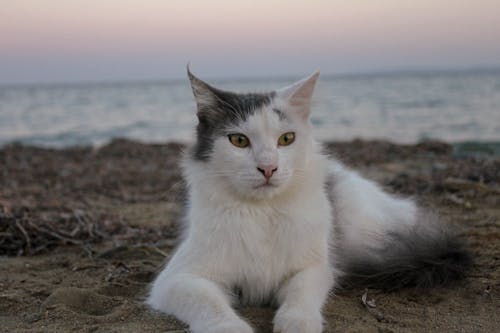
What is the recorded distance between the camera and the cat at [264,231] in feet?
7.34

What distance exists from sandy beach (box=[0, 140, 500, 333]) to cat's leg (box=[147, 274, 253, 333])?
7cm

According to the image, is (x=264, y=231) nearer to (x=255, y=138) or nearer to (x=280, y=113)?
(x=255, y=138)

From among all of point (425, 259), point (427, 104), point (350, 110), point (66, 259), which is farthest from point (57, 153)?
point (427, 104)

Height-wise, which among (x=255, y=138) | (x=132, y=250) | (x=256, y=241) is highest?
(x=255, y=138)

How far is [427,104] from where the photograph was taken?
2009 centimetres

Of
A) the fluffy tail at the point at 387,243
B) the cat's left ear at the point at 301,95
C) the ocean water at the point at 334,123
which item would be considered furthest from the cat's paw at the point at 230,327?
the ocean water at the point at 334,123

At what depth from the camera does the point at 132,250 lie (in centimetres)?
368

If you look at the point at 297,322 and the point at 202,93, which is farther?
the point at 202,93

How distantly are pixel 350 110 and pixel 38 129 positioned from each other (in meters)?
12.1

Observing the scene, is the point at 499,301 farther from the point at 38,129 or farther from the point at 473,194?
the point at 38,129

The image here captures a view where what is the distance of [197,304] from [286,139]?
892 millimetres

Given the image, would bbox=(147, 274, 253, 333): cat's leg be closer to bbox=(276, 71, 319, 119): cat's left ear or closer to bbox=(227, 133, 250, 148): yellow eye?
bbox=(227, 133, 250, 148): yellow eye

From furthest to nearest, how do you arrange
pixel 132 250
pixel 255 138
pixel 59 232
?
pixel 59 232, pixel 132 250, pixel 255 138

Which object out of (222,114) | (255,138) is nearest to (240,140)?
(255,138)
